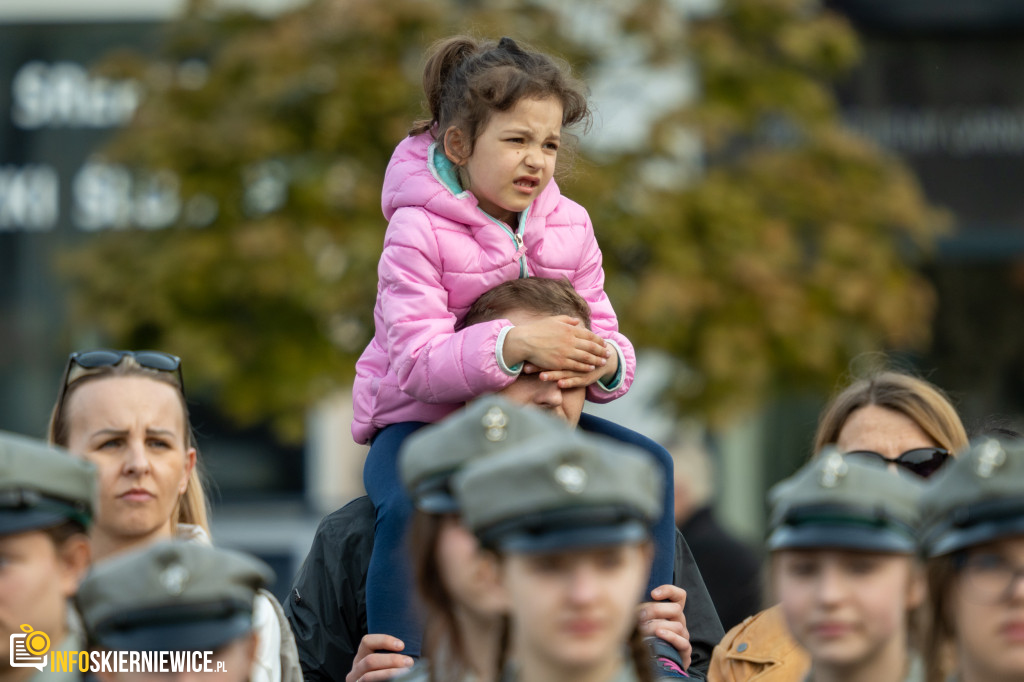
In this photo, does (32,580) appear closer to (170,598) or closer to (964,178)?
(170,598)

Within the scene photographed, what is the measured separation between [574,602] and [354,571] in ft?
4.65

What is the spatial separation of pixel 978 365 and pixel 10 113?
7878 millimetres

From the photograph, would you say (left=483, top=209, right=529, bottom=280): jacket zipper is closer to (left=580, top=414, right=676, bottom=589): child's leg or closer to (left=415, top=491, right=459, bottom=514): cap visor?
(left=580, top=414, right=676, bottom=589): child's leg

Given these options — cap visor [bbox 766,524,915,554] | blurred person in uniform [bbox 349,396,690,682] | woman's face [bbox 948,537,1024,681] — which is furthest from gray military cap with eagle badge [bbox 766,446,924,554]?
blurred person in uniform [bbox 349,396,690,682]

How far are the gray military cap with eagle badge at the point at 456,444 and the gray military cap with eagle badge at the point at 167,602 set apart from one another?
37 centimetres

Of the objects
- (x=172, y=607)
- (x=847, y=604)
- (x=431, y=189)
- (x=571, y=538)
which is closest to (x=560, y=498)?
(x=571, y=538)

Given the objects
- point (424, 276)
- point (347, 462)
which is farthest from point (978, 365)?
point (424, 276)

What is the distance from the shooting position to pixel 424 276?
3.55 metres

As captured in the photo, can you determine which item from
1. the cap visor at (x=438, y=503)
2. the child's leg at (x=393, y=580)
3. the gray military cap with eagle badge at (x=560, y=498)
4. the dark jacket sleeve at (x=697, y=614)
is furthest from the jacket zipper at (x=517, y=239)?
the gray military cap with eagle badge at (x=560, y=498)

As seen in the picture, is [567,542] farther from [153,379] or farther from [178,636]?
[153,379]

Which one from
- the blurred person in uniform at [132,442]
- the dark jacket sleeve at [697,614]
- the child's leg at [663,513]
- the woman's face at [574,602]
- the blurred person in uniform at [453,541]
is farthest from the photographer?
the dark jacket sleeve at [697,614]

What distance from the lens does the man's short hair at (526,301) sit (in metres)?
3.53

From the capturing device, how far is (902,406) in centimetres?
386

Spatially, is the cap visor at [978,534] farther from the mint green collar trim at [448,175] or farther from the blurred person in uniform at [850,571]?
the mint green collar trim at [448,175]
